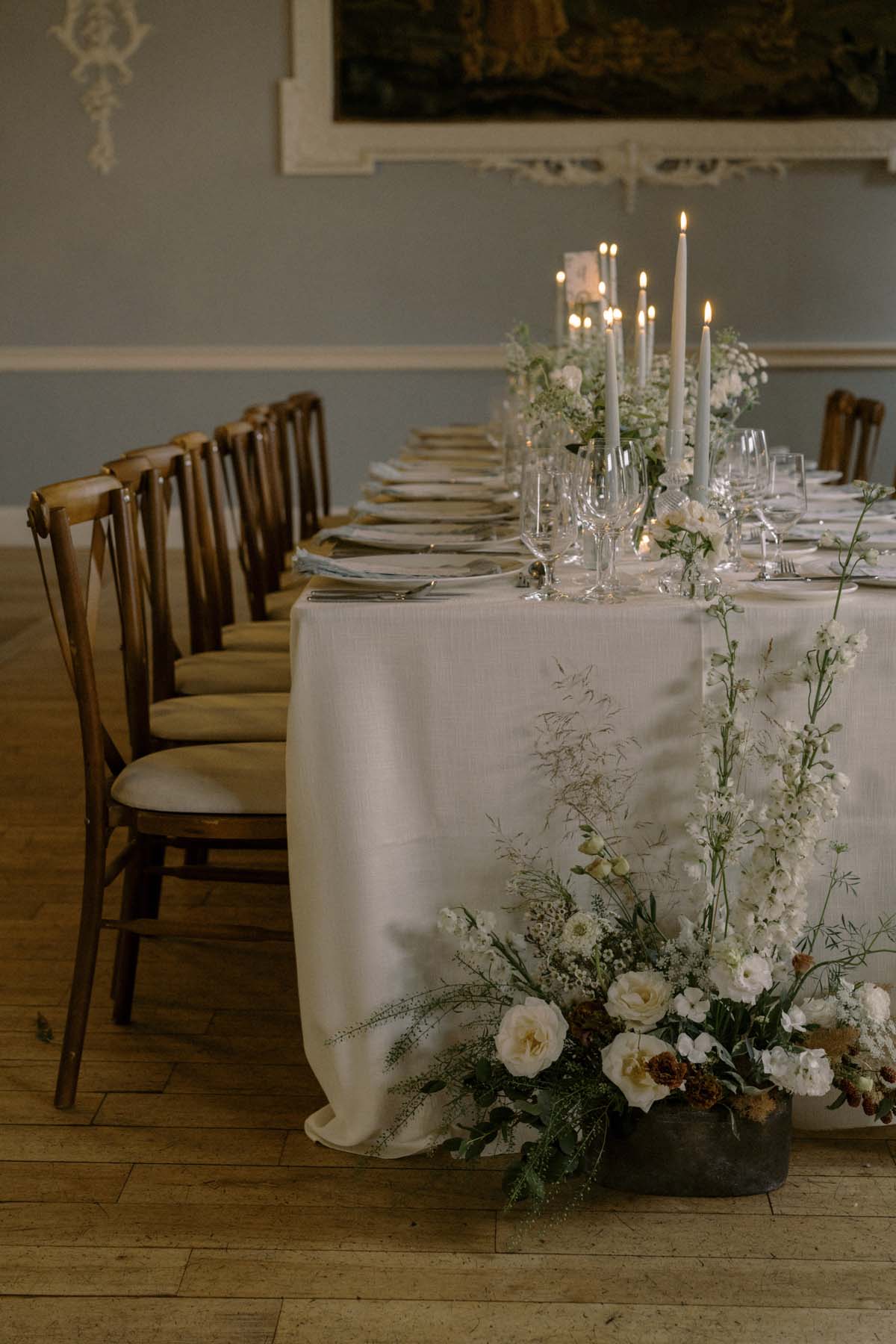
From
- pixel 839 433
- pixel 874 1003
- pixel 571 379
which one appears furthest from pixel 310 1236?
pixel 839 433

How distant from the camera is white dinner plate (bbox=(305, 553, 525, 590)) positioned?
1985 millimetres

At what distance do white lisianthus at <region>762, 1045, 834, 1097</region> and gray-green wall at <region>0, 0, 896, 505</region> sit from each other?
5.61 metres

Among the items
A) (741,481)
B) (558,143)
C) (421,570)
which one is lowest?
(421,570)

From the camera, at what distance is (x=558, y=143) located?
22.2 feet

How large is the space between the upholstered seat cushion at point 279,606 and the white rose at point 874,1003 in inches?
74.0

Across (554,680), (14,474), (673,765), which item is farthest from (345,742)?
(14,474)

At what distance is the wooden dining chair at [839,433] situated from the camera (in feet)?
14.8

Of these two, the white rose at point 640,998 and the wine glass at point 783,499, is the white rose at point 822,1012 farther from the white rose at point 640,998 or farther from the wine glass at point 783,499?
the wine glass at point 783,499

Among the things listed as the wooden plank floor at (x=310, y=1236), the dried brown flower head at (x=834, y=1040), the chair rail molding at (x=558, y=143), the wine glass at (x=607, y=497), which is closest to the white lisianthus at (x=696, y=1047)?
the dried brown flower head at (x=834, y=1040)

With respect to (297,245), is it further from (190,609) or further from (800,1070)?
(800,1070)

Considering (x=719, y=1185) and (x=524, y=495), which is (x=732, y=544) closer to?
(x=524, y=495)

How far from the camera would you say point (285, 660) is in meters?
2.89

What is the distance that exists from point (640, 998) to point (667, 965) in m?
0.07

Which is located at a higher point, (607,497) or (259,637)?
(607,497)
